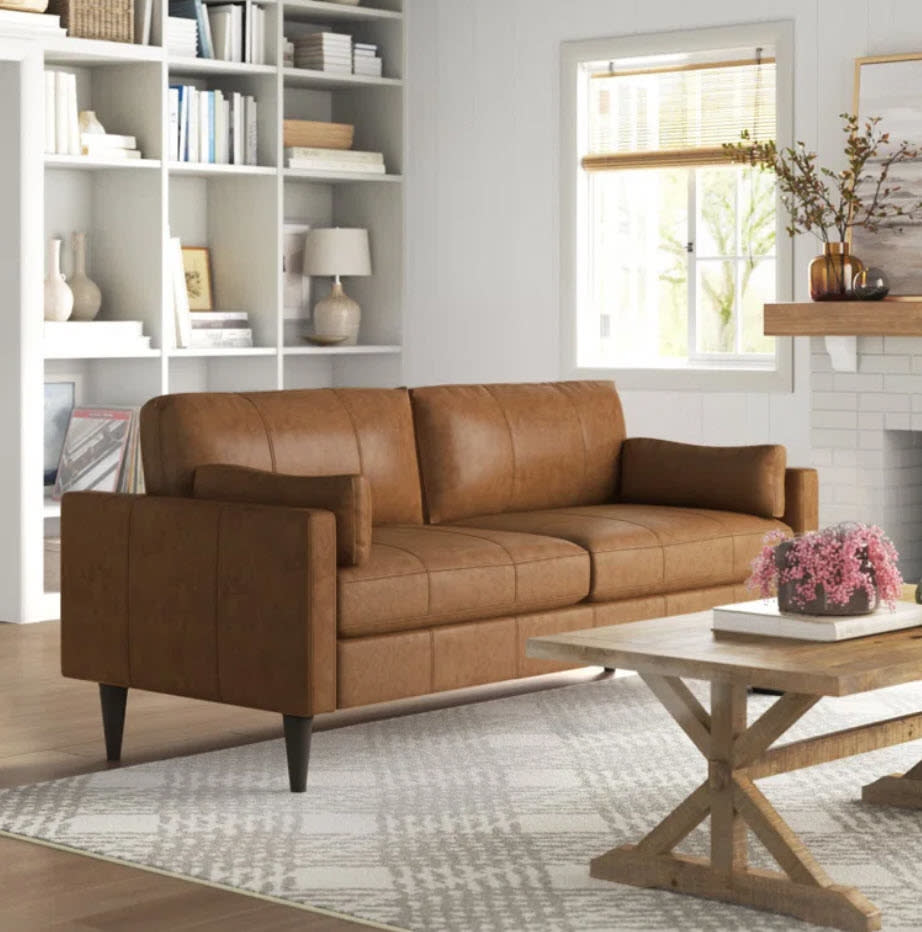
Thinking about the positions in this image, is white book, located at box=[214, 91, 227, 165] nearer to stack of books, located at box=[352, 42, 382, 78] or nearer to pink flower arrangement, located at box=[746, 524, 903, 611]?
stack of books, located at box=[352, 42, 382, 78]

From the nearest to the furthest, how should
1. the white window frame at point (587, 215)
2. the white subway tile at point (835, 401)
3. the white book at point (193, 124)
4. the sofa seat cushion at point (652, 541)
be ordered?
the sofa seat cushion at point (652, 541) < the white subway tile at point (835, 401) < the white window frame at point (587, 215) < the white book at point (193, 124)

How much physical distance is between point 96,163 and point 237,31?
925 millimetres

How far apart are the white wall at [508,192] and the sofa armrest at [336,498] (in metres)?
3.07

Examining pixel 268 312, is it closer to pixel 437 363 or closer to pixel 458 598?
pixel 437 363

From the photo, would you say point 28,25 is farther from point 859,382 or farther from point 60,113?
point 859,382

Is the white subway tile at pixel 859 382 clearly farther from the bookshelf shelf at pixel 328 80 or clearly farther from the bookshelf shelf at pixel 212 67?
the bookshelf shelf at pixel 212 67

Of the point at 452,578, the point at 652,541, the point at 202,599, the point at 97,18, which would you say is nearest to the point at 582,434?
the point at 652,541

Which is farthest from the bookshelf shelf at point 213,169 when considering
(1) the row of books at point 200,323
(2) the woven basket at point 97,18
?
(2) the woven basket at point 97,18

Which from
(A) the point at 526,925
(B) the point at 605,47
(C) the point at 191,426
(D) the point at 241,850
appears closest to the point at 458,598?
(C) the point at 191,426

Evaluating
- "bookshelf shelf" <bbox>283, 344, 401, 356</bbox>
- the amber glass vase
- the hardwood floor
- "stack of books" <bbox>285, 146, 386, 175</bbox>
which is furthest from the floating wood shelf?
"stack of books" <bbox>285, 146, 386, 175</bbox>

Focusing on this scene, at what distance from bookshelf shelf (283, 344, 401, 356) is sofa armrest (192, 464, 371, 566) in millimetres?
3195

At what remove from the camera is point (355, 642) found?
446 centimetres

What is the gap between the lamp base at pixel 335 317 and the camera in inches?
316

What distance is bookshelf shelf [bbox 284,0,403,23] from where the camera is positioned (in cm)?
785
